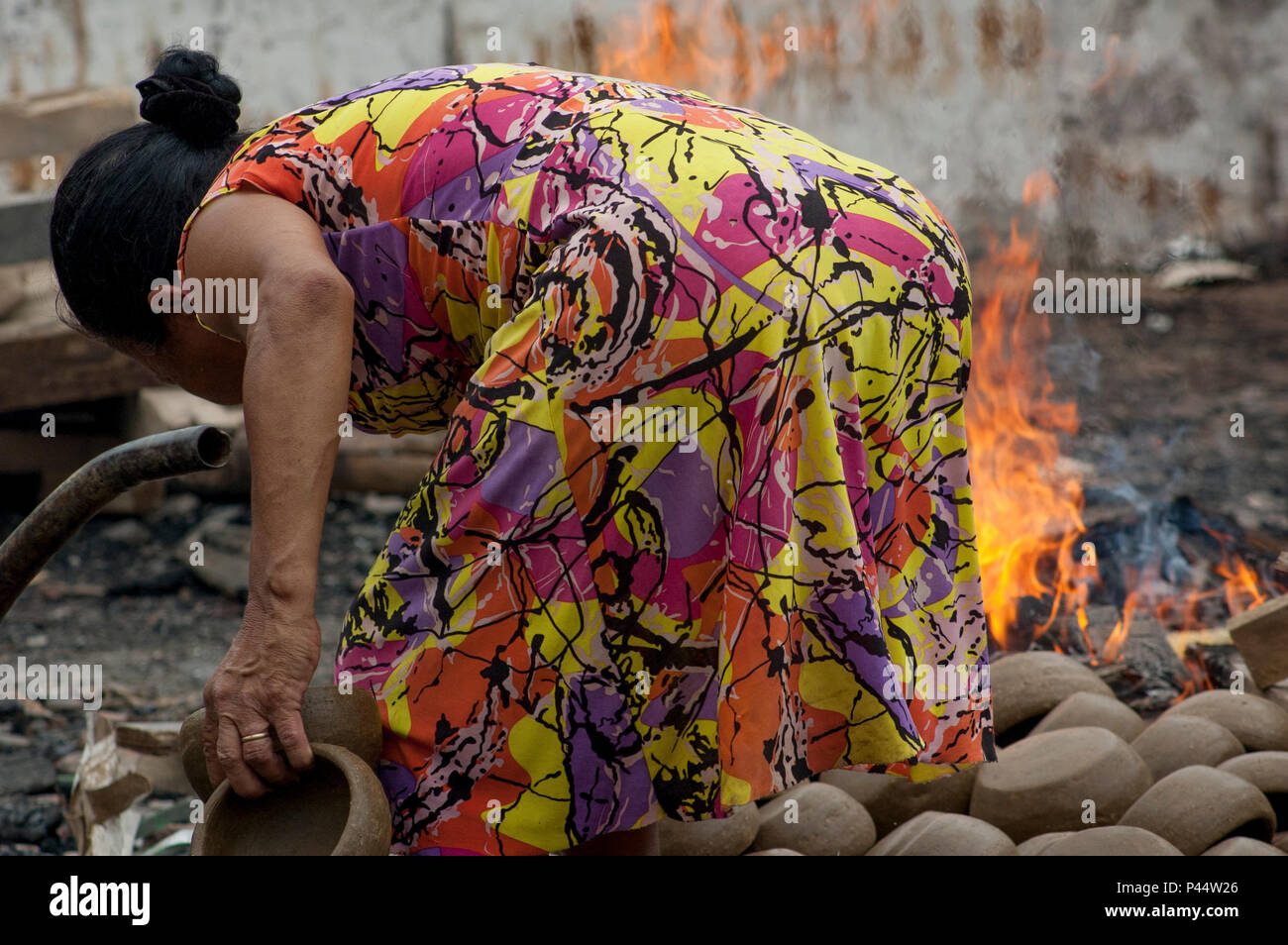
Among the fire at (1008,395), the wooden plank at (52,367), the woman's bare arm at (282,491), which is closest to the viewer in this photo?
the woman's bare arm at (282,491)

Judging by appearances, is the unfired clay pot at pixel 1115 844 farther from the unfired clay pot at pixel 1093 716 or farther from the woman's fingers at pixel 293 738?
the woman's fingers at pixel 293 738

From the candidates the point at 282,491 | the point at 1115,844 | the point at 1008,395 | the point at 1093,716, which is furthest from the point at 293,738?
the point at 1008,395

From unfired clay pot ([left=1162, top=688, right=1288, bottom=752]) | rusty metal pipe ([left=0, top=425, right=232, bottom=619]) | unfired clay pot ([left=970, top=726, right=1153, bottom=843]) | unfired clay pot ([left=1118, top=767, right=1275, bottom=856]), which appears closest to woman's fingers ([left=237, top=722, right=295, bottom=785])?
rusty metal pipe ([left=0, top=425, right=232, bottom=619])

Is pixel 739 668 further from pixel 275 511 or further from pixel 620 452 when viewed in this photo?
pixel 275 511

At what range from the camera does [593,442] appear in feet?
5.88

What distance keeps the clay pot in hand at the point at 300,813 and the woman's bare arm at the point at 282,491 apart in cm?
6

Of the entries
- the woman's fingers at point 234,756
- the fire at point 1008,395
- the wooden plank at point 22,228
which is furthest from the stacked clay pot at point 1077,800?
the wooden plank at point 22,228

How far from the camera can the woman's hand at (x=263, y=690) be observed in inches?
69.9

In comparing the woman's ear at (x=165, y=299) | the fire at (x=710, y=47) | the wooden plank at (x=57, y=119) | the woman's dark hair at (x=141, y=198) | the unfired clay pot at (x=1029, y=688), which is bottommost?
the unfired clay pot at (x=1029, y=688)

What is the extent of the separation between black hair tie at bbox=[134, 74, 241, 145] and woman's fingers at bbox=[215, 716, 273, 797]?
98 centimetres

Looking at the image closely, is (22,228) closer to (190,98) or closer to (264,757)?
(190,98)

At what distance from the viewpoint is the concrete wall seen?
20.6ft

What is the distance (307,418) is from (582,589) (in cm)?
46

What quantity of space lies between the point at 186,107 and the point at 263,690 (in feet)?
3.24
